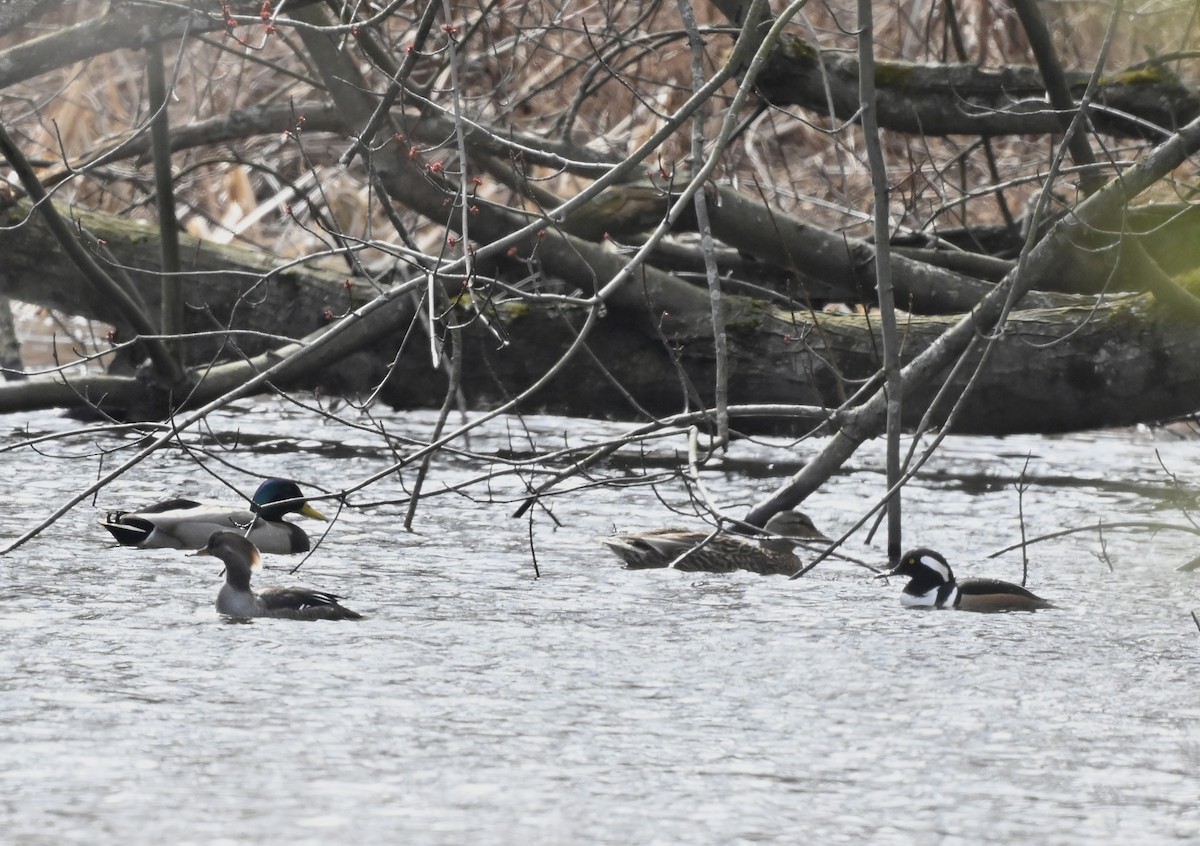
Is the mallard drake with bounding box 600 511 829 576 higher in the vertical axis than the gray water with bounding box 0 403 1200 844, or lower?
higher

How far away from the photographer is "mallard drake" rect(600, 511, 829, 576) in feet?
21.9

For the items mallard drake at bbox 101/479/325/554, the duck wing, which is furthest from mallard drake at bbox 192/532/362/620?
mallard drake at bbox 101/479/325/554

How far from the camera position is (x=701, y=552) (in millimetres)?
6746

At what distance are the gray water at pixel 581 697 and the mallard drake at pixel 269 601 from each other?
6 cm

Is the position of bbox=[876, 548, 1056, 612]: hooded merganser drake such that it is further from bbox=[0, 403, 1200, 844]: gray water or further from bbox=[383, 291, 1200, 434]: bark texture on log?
bbox=[383, 291, 1200, 434]: bark texture on log

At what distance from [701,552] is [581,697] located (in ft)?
6.84

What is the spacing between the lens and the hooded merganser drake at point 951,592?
19.7ft

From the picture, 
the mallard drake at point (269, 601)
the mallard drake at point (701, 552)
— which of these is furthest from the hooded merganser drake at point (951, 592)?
the mallard drake at point (269, 601)

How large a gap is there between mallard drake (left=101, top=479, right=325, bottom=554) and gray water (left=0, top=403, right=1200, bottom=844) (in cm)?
12

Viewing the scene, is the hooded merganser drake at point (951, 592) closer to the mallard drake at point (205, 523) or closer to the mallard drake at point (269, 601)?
the mallard drake at point (269, 601)

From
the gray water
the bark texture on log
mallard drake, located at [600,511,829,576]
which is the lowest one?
the gray water

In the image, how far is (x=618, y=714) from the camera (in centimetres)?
454

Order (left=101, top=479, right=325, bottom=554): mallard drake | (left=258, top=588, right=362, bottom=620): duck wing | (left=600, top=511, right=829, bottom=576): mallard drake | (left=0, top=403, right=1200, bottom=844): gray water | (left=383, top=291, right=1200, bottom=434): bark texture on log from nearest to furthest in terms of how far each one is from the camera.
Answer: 1. (left=0, top=403, right=1200, bottom=844): gray water
2. (left=258, top=588, right=362, bottom=620): duck wing
3. (left=600, top=511, right=829, bottom=576): mallard drake
4. (left=101, top=479, right=325, bottom=554): mallard drake
5. (left=383, top=291, right=1200, bottom=434): bark texture on log

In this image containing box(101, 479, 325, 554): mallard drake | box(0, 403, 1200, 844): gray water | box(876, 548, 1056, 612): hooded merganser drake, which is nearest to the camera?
box(0, 403, 1200, 844): gray water
